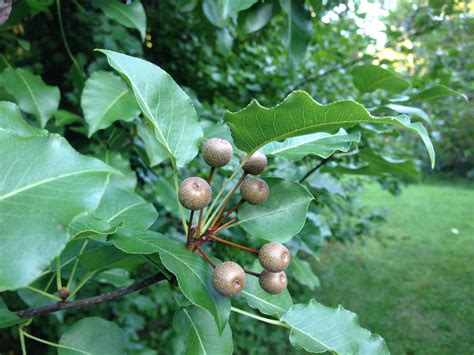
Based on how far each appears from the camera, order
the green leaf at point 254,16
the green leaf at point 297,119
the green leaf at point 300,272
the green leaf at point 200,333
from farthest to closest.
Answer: the green leaf at point 300,272 < the green leaf at point 254,16 < the green leaf at point 200,333 < the green leaf at point 297,119

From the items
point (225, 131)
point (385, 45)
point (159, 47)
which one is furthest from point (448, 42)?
point (225, 131)

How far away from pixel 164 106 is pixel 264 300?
51 centimetres

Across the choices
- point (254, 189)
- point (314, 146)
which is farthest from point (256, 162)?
point (314, 146)

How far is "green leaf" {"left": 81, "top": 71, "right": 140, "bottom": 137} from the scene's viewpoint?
149 centimetres

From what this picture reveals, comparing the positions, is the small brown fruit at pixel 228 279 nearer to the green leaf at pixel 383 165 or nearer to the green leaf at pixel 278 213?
the green leaf at pixel 278 213

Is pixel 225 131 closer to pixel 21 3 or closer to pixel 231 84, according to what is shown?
pixel 21 3

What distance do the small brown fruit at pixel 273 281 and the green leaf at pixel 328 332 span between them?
0.10m

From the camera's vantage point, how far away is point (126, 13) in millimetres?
1713

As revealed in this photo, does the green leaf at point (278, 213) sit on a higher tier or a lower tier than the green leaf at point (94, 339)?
higher

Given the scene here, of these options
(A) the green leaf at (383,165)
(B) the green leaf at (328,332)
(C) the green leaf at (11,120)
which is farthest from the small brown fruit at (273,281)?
(A) the green leaf at (383,165)

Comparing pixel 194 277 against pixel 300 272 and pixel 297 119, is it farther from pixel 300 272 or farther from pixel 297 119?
pixel 300 272

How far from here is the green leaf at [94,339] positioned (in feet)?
3.76

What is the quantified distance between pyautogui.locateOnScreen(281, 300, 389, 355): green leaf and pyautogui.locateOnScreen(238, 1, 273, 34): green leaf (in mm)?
1273

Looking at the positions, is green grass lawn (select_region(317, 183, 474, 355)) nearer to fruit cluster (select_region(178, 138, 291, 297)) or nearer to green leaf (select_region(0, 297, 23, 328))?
fruit cluster (select_region(178, 138, 291, 297))
